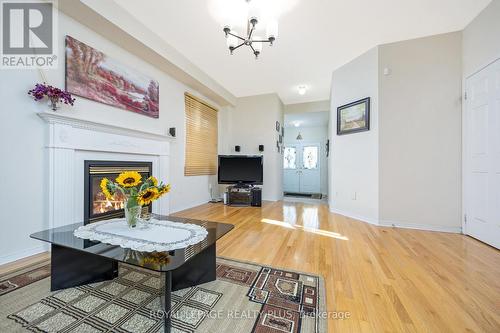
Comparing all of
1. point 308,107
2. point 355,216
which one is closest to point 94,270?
point 355,216

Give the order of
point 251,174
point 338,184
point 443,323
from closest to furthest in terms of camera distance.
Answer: point 443,323, point 338,184, point 251,174

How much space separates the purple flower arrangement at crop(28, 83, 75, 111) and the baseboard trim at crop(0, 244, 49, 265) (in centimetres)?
142

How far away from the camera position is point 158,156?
3.32 metres

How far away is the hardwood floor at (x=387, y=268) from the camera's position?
119 centimetres

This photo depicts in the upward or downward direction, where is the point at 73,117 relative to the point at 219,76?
downward

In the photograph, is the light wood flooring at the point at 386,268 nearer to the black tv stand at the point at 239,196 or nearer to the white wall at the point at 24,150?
Answer: the white wall at the point at 24,150

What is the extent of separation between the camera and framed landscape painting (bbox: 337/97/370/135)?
3286 millimetres

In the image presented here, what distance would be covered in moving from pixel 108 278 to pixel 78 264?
0.24 metres

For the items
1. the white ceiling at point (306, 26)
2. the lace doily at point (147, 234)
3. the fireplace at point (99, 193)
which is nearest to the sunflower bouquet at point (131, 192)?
the lace doily at point (147, 234)

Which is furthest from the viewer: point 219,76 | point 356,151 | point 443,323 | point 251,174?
point 251,174

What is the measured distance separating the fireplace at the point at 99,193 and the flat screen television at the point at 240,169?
2170 mm

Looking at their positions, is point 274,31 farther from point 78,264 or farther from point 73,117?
point 78,264

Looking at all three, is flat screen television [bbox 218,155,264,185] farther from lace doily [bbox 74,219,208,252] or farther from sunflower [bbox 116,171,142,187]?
sunflower [bbox 116,171,142,187]

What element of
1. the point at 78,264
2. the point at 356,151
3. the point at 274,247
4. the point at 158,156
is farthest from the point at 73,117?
the point at 356,151
